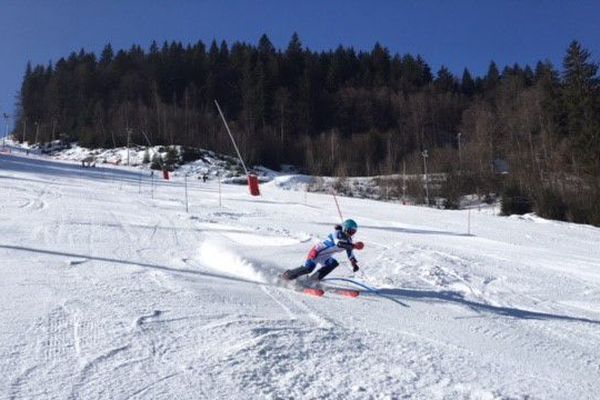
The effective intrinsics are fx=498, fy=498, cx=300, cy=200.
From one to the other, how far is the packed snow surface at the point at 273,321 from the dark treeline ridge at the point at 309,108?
34.6 metres

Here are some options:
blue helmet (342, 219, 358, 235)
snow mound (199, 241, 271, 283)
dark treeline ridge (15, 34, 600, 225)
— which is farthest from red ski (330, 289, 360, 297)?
dark treeline ridge (15, 34, 600, 225)

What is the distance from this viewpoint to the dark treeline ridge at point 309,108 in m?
54.1

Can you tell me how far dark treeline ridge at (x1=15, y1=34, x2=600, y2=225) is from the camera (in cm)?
5412

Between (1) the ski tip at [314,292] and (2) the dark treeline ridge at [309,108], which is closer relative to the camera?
Result: (1) the ski tip at [314,292]

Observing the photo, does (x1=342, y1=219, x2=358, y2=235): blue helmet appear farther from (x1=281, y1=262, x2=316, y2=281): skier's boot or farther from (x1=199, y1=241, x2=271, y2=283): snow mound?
(x1=199, y1=241, x2=271, y2=283): snow mound

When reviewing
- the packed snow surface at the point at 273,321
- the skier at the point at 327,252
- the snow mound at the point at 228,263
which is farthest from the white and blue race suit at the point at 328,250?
the snow mound at the point at 228,263

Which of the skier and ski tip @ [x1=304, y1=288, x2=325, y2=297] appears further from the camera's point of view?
the skier

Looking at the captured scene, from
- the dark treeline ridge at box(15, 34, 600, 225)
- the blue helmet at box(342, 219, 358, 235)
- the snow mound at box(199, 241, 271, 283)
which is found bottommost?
the snow mound at box(199, 241, 271, 283)

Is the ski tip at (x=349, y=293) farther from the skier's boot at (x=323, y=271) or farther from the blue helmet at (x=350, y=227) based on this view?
the blue helmet at (x=350, y=227)

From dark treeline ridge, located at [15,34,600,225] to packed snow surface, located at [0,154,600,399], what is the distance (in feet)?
114

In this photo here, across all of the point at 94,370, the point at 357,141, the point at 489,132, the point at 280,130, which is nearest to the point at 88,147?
the point at 280,130

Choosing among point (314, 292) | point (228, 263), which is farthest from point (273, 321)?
point (228, 263)

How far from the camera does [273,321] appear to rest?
5.99 m

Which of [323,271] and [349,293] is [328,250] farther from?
[349,293]
